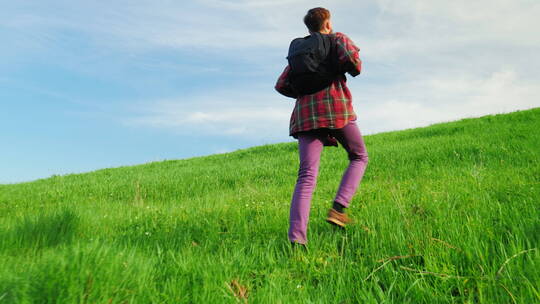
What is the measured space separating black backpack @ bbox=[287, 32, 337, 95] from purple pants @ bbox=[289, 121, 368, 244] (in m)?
0.46

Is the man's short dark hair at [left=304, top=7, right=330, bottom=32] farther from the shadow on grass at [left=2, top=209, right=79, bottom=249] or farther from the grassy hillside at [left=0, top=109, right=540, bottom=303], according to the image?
the shadow on grass at [left=2, top=209, right=79, bottom=249]

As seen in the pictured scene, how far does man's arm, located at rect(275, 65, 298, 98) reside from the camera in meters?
3.86

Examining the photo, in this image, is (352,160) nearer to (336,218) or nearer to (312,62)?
(336,218)

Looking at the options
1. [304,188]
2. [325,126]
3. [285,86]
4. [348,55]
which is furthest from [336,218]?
[348,55]

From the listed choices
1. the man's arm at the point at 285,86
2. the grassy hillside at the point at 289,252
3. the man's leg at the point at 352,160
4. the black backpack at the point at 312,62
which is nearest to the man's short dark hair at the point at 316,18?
the black backpack at the point at 312,62

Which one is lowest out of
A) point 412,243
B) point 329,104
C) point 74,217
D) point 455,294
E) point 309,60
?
point 455,294

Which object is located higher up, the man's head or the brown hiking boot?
the man's head

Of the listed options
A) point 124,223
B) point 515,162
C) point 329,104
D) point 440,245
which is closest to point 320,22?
point 329,104

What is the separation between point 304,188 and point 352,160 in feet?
2.30

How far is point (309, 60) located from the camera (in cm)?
349

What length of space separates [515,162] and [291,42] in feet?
21.9

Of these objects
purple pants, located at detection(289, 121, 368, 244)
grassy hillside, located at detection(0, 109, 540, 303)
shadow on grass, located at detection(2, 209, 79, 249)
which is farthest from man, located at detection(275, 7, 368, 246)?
shadow on grass, located at detection(2, 209, 79, 249)

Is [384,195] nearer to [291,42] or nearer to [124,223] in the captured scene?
[291,42]

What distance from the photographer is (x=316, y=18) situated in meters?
3.80
